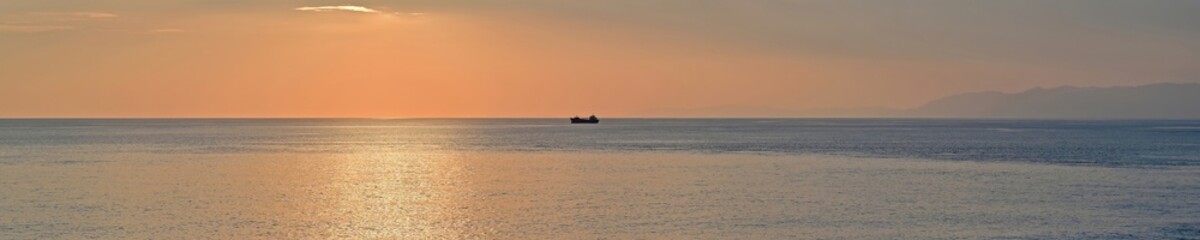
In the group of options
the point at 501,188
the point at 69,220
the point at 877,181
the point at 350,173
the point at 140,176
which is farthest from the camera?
the point at 350,173

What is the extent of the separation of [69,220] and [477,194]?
20.8 metres

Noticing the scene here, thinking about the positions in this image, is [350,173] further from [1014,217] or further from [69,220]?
[1014,217]

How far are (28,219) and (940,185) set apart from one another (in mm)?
45981

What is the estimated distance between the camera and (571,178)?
79.1 metres

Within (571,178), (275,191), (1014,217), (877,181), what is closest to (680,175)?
(571,178)

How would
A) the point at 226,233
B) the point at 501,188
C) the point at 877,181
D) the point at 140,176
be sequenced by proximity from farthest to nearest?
the point at 140,176
the point at 877,181
the point at 501,188
the point at 226,233

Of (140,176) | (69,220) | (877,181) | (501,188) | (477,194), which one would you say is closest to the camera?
(69,220)

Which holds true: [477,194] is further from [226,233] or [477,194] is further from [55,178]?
[55,178]

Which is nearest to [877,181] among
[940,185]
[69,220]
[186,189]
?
[940,185]

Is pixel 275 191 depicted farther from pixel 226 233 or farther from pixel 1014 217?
pixel 1014 217

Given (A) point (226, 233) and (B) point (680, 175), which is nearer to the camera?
(A) point (226, 233)

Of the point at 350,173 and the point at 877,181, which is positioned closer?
the point at 877,181

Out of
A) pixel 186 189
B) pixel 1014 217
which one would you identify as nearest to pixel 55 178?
pixel 186 189

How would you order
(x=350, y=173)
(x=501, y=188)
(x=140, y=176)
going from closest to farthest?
(x=501, y=188)
(x=140, y=176)
(x=350, y=173)
